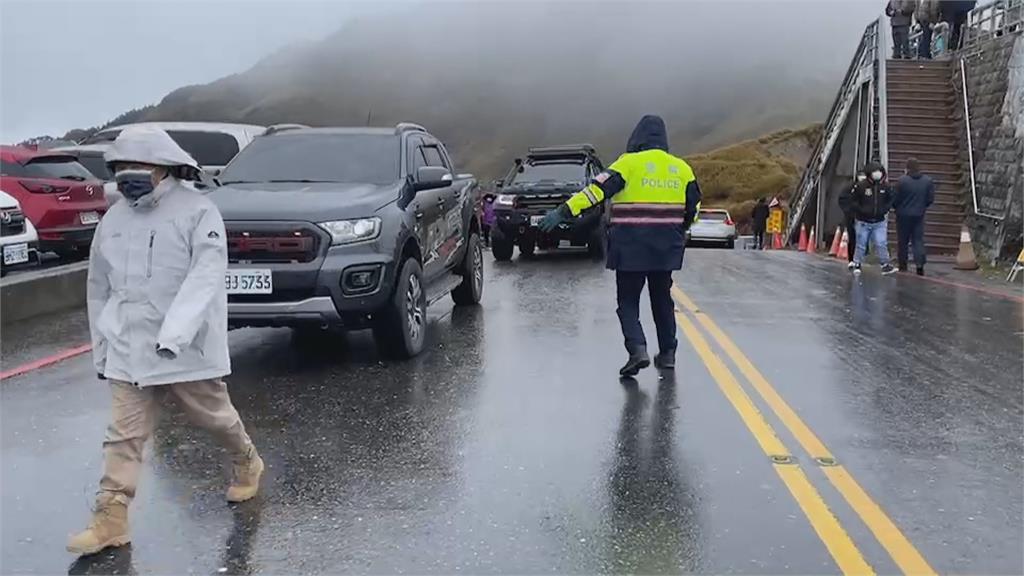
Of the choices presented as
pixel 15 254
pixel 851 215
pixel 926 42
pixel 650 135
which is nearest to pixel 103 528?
pixel 650 135

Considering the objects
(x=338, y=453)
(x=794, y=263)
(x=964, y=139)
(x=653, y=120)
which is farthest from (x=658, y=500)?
(x=964, y=139)

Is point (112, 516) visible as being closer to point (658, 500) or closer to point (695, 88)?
point (658, 500)

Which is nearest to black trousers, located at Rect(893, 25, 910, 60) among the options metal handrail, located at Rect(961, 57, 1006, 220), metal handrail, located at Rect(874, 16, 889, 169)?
metal handrail, located at Rect(874, 16, 889, 169)

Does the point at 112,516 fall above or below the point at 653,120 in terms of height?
below

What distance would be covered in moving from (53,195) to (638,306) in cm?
916

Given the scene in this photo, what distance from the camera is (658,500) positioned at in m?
4.71

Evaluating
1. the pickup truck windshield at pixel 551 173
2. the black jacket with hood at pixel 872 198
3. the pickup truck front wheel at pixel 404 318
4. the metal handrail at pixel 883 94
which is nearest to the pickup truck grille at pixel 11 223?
the pickup truck front wheel at pixel 404 318

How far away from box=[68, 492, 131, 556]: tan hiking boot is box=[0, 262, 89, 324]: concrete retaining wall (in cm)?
584

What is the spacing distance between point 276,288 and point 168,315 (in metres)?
2.96

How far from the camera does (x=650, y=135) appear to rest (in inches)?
284

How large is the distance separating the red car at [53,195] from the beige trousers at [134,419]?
9983 millimetres

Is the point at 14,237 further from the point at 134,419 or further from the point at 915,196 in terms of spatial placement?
the point at 915,196

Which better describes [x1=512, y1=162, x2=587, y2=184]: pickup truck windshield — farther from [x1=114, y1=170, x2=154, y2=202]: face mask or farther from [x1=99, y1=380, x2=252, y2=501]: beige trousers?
[x1=114, y1=170, x2=154, y2=202]: face mask

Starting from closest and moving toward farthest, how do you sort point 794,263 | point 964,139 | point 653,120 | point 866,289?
point 653,120 < point 866,289 < point 794,263 < point 964,139
